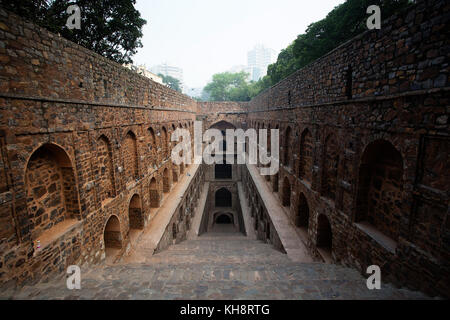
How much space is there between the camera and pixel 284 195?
34.6 feet

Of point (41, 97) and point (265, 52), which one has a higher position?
point (265, 52)

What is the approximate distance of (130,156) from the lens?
7906 mm

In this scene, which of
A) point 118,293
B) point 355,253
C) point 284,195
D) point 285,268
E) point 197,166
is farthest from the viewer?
point 197,166

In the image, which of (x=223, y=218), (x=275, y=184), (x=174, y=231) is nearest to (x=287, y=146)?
(x=275, y=184)

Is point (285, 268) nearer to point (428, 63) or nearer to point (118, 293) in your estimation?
point (118, 293)

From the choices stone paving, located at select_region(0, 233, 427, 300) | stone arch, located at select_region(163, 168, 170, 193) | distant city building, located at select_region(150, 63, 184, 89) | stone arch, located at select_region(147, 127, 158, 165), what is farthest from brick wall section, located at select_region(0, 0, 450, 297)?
distant city building, located at select_region(150, 63, 184, 89)

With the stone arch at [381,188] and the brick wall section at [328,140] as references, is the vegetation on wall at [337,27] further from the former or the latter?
the stone arch at [381,188]

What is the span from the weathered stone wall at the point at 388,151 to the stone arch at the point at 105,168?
6025 millimetres

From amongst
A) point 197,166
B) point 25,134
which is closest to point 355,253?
point 25,134

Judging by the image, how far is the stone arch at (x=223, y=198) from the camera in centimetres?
2377

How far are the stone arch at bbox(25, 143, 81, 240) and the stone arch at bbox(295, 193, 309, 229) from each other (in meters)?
6.94

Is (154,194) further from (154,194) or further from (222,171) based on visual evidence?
(222,171)
